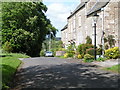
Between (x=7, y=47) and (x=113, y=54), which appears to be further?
(x=7, y=47)

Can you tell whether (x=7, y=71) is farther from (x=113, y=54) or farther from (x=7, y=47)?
(x=7, y=47)

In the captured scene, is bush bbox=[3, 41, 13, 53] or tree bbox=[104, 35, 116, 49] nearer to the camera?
tree bbox=[104, 35, 116, 49]

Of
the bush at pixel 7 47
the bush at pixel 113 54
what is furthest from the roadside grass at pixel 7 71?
the bush at pixel 7 47

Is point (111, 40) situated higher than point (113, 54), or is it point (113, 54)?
point (111, 40)

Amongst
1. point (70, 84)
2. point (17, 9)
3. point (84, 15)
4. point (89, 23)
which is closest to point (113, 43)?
point (89, 23)

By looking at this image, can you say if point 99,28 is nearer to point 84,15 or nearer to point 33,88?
point 84,15

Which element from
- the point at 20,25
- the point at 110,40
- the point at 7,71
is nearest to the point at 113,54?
the point at 110,40

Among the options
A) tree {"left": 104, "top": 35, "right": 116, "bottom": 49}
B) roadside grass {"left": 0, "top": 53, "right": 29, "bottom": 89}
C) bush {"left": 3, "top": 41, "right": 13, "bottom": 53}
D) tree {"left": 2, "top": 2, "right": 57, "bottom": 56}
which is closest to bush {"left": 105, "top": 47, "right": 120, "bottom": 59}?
tree {"left": 104, "top": 35, "right": 116, "bottom": 49}

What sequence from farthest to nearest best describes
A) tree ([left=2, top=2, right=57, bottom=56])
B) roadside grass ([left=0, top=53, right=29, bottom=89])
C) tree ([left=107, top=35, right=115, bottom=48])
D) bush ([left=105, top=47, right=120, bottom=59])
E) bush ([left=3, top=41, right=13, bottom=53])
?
tree ([left=2, top=2, right=57, bottom=56]) < bush ([left=3, top=41, right=13, bottom=53]) < tree ([left=107, top=35, right=115, bottom=48]) < bush ([left=105, top=47, right=120, bottom=59]) < roadside grass ([left=0, top=53, right=29, bottom=89])

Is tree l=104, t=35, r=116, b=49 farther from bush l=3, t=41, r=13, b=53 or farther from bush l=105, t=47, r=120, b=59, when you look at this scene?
bush l=3, t=41, r=13, b=53

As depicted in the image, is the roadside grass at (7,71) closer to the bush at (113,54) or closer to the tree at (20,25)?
the bush at (113,54)

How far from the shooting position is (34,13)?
134 feet

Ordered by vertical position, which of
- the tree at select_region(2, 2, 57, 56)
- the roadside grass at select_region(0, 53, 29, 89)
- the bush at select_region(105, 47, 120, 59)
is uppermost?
the tree at select_region(2, 2, 57, 56)

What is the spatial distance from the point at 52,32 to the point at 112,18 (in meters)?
27.2
